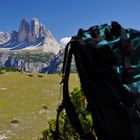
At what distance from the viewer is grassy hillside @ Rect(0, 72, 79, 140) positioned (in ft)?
127

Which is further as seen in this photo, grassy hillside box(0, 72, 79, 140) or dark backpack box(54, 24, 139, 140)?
grassy hillside box(0, 72, 79, 140)

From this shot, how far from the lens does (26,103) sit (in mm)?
47844

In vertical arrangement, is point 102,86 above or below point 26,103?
above

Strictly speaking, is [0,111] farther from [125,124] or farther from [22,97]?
[125,124]

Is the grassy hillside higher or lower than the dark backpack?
lower

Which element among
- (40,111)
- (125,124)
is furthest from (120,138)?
(40,111)

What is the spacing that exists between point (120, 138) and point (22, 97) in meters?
46.0

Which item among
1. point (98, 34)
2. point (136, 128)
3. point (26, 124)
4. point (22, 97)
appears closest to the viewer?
point (136, 128)

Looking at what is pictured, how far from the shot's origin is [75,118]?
197 inches

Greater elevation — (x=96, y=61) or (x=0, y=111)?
(x=96, y=61)

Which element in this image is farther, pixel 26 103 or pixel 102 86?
pixel 26 103

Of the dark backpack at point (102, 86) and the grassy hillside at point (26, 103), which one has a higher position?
the dark backpack at point (102, 86)

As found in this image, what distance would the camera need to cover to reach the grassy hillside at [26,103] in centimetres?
3872

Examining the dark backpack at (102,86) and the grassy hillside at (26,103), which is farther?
the grassy hillside at (26,103)
